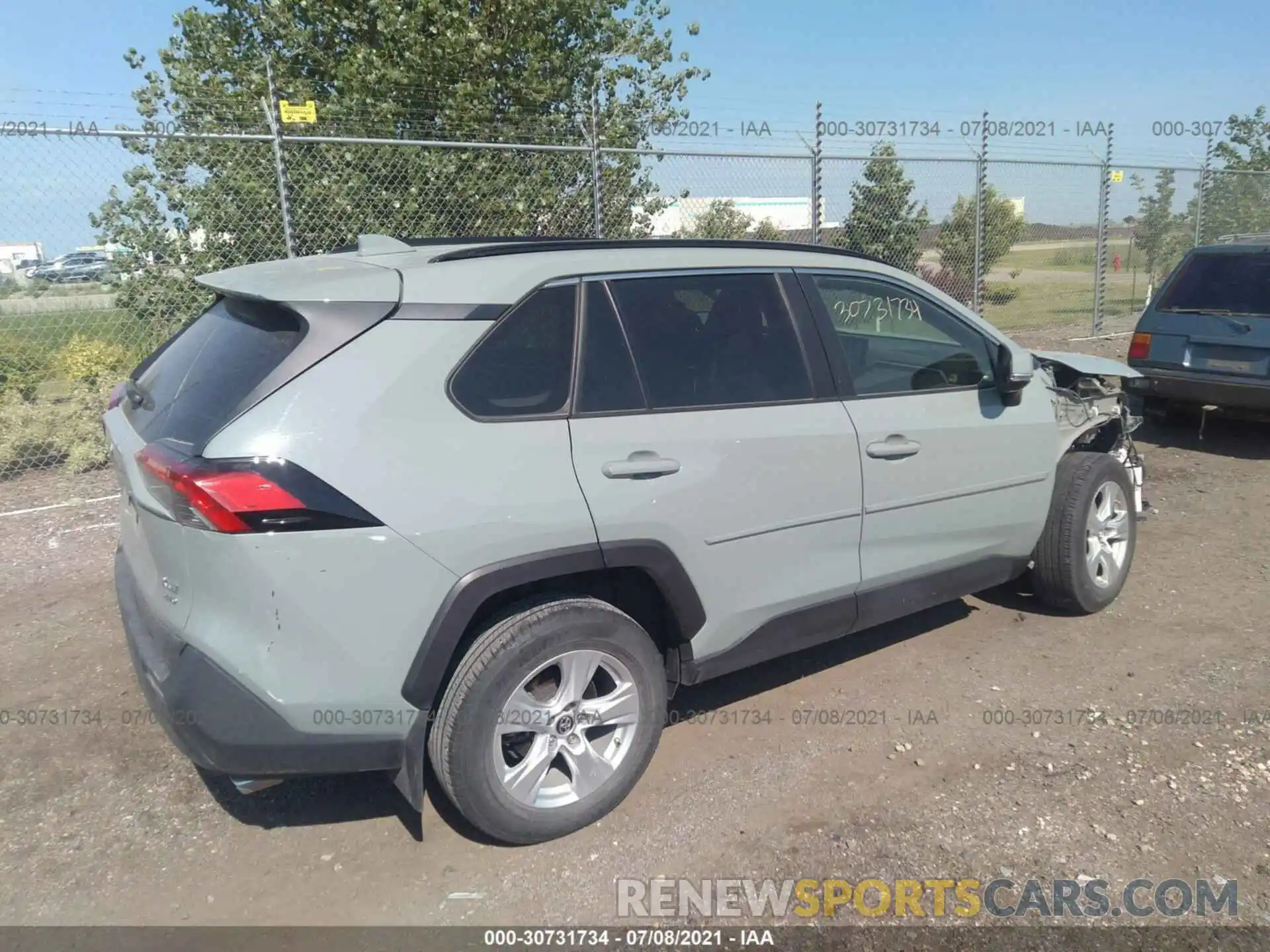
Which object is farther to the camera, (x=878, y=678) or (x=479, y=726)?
(x=878, y=678)

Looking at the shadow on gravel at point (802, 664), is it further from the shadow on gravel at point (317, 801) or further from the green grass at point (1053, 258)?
the green grass at point (1053, 258)

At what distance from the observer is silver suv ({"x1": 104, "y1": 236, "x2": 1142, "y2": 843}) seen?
251 centimetres

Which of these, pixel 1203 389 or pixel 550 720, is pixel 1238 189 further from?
pixel 550 720

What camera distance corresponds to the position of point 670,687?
3.48 metres

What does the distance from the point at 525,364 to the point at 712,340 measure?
2.50ft

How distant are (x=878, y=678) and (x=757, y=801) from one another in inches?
43.2

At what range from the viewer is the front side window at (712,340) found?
3.15m

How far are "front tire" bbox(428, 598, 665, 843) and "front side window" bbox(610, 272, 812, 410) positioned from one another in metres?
0.81

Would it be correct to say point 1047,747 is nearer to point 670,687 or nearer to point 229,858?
point 670,687

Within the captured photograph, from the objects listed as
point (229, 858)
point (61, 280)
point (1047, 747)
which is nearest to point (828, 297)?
point (1047, 747)

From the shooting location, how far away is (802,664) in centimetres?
423

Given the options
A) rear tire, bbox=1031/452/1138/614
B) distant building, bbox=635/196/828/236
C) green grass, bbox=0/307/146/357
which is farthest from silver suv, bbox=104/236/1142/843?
distant building, bbox=635/196/828/236

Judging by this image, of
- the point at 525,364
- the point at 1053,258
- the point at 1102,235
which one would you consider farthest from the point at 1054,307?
the point at 525,364

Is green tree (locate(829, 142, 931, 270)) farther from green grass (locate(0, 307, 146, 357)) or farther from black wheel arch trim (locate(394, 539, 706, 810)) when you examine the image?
black wheel arch trim (locate(394, 539, 706, 810))
